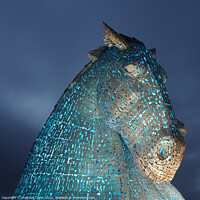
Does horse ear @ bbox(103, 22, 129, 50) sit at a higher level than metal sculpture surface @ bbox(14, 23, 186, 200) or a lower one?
higher

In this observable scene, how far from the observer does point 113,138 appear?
158 cm

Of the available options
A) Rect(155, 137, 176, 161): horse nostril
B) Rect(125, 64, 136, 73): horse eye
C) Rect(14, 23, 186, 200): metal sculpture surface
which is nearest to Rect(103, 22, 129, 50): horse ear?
Rect(14, 23, 186, 200): metal sculpture surface

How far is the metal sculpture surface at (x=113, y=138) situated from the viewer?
139cm

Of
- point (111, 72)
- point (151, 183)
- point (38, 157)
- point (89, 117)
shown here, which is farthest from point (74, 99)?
point (151, 183)

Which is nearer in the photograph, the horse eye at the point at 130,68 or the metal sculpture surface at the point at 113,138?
the metal sculpture surface at the point at 113,138

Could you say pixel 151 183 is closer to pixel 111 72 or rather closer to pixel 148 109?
pixel 148 109

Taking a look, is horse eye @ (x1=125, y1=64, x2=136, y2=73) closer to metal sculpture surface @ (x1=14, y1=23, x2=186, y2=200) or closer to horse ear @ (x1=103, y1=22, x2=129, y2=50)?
metal sculpture surface @ (x1=14, y1=23, x2=186, y2=200)

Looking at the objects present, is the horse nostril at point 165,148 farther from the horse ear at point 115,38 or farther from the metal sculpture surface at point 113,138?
the horse ear at point 115,38

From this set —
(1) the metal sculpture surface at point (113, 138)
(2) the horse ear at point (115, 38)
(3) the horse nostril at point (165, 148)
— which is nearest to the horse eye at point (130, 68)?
(1) the metal sculpture surface at point (113, 138)

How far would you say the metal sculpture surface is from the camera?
1.39 meters

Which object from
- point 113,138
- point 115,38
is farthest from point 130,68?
point 113,138

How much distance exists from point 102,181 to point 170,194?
69 centimetres

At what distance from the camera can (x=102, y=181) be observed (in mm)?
1391

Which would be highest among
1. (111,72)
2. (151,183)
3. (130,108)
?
→ (111,72)
